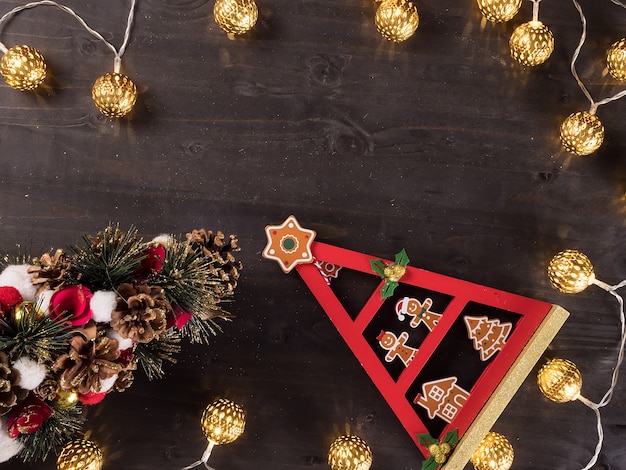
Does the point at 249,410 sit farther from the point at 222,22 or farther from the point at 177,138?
the point at 222,22

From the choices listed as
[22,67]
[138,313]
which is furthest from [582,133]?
[22,67]

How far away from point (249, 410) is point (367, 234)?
17.9 inches

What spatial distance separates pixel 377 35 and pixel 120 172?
0.62 metres

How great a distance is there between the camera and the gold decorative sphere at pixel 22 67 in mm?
1028

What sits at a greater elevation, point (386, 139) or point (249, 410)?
point (386, 139)

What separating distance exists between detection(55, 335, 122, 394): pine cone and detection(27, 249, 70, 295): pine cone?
90mm

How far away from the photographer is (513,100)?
1.13 m

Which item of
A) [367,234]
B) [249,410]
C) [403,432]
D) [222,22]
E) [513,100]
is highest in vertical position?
[513,100]

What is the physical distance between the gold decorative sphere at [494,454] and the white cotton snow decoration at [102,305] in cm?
76

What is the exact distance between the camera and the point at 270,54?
112 centimetres

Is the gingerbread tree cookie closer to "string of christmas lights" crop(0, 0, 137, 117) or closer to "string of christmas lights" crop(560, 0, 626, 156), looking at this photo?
"string of christmas lights" crop(560, 0, 626, 156)

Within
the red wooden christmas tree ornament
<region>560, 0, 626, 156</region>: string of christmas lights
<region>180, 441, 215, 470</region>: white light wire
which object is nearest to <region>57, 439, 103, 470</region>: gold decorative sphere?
<region>180, 441, 215, 470</region>: white light wire

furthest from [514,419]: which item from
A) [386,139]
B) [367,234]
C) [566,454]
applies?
[386,139]

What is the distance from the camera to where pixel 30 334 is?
704mm
